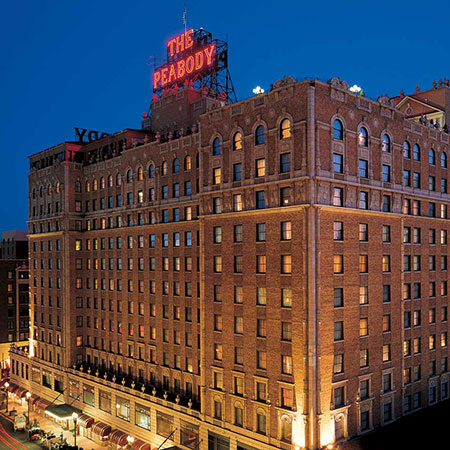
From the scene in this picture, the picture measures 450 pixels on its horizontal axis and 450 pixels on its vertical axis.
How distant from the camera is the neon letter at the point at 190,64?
72.1 meters

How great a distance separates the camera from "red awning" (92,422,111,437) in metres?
69.0

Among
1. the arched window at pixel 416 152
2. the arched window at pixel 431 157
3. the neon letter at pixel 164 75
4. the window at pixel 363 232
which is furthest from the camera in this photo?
the neon letter at pixel 164 75

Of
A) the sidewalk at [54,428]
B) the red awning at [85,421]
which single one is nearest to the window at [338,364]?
the sidewalk at [54,428]

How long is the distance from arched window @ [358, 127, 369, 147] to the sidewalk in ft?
169

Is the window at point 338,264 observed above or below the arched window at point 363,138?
below

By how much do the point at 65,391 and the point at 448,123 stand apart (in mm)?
69445

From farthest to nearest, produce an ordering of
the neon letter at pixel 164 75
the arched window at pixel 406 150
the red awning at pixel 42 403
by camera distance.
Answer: the red awning at pixel 42 403 → the neon letter at pixel 164 75 → the arched window at pixel 406 150

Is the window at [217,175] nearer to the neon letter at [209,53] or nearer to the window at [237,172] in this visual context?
the window at [237,172]

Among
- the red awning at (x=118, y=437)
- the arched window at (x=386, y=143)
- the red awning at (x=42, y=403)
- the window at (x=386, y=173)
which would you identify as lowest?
the red awning at (x=42, y=403)

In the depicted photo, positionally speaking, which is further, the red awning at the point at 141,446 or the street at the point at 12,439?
the street at the point at 12,439

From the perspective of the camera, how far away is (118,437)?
217 feet

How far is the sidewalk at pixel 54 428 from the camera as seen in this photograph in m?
69.8

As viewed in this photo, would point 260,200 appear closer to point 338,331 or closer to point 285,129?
point 285,129

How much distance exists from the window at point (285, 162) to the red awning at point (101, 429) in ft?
147
